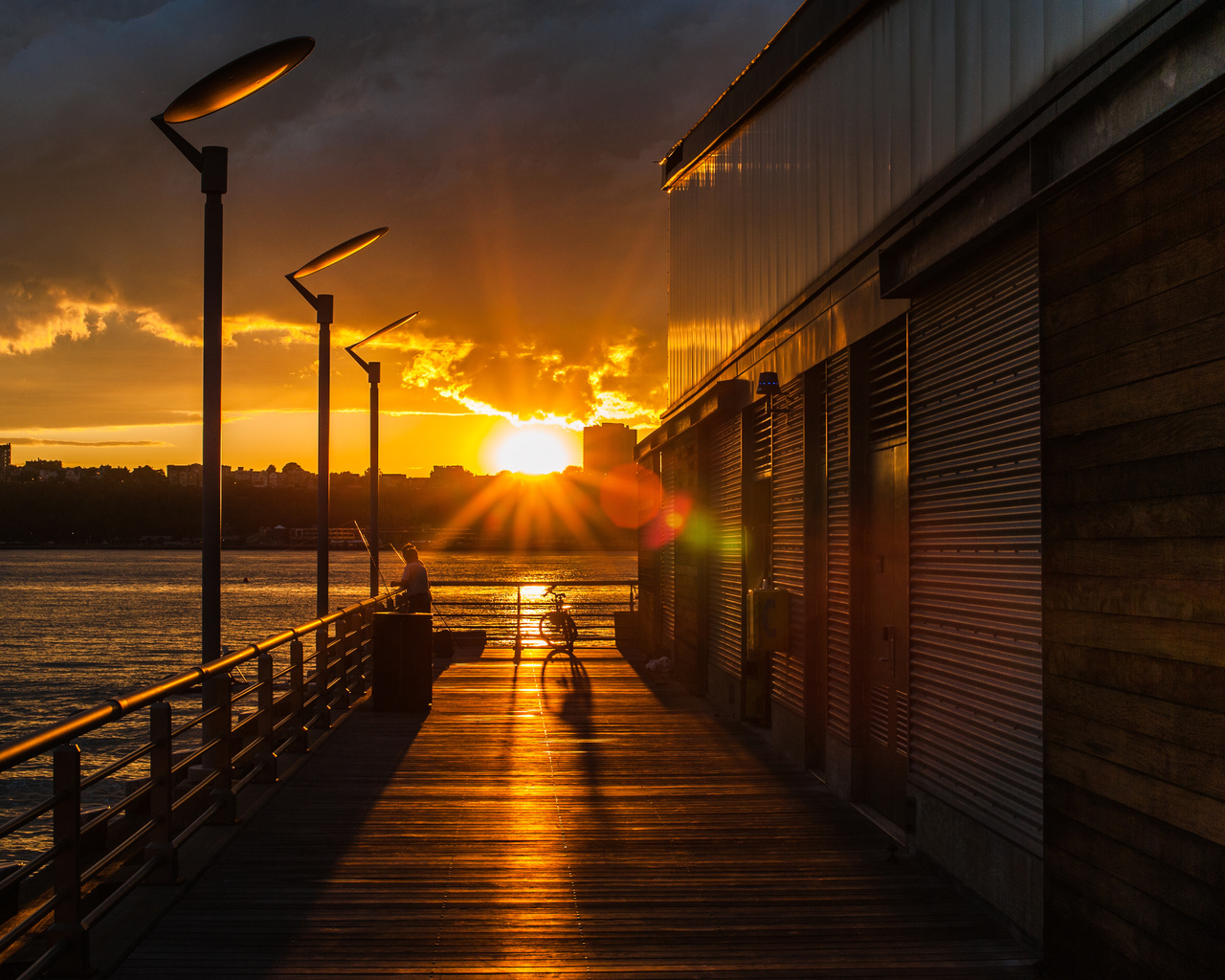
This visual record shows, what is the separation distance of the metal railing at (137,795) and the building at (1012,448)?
4.07 m

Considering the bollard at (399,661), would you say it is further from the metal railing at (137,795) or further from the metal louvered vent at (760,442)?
the metal louvered vent at (760,442)

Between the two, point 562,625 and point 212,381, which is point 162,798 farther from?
point 562,625

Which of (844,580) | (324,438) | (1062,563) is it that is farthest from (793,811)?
(324,438)

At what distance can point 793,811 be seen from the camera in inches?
308

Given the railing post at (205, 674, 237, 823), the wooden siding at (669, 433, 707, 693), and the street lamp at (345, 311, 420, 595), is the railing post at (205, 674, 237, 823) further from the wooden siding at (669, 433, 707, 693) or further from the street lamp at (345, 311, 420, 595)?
the street lamp at (345, 311, 420, 595)

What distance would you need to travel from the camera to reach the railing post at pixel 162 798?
5.57 m

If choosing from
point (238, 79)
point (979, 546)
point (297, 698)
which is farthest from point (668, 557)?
point (979, 546)

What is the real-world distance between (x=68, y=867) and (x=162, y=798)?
1189mm

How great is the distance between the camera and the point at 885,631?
7.48 metres

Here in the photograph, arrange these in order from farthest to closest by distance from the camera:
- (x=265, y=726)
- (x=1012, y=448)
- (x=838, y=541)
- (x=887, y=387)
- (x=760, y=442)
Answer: (x=760, y=442) → (x=838, y=541) → (x=265, y=726) → (x=887, y=387) → (x=1012, y=448)

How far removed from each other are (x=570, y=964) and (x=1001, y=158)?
4317 millimetres

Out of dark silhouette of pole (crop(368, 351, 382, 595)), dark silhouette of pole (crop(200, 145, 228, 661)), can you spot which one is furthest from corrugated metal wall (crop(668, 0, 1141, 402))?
dark silhouette of pole (crop(368, 351, 382, 595))

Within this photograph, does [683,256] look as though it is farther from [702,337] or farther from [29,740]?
[29,740]

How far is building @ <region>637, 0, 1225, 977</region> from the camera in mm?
3701
